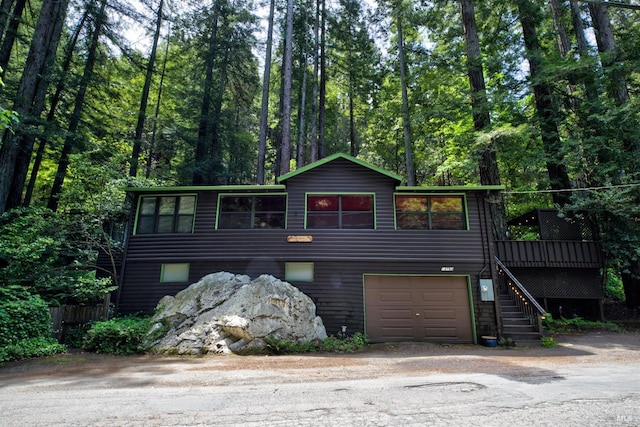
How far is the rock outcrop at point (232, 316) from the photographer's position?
797 centimetres

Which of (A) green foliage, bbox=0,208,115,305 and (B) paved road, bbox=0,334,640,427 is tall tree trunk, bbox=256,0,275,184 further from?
(B) paved road, bbox=0,334,640,427

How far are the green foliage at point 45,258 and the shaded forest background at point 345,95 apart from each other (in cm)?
38

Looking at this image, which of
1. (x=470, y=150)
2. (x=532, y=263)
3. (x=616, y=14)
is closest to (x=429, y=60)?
(x=470, y=150)

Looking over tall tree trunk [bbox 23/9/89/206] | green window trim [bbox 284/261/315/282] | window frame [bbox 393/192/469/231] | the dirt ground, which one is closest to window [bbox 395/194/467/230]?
window frame [bbox 393/192/469/231]

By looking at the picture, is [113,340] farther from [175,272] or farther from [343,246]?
[343,246]

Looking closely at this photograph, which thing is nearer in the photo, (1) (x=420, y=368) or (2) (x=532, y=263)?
(1) (x=420, y=368)

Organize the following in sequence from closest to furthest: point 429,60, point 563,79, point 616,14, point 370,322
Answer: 1. point 370,322
2. point 563,79
3. point 429,60
4. point 616,14

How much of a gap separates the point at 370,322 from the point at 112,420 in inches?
291

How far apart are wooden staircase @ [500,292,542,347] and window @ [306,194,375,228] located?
523 cm

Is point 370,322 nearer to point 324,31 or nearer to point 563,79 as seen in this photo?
point 563,79

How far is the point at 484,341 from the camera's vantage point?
9039 mm

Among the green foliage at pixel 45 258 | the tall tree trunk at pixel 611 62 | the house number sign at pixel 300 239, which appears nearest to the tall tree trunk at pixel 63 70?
the green foliage at pixel 45 258

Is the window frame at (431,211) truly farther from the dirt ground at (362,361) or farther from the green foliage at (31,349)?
the green foliage at (31,349)

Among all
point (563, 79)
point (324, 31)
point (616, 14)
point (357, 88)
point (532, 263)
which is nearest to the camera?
point (532, 263)
